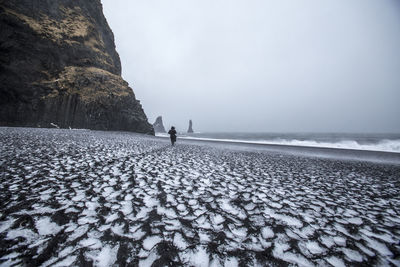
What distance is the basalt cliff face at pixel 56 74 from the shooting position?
21141 millimetres

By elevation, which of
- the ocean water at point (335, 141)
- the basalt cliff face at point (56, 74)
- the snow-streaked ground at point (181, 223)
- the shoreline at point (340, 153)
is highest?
the basalt cliff face at point (56, 74)

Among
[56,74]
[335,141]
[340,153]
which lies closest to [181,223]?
[340,153]

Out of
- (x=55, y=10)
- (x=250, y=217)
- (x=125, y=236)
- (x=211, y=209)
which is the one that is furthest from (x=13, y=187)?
(x=55, y=10)

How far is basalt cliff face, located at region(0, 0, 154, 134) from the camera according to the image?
69.4ft

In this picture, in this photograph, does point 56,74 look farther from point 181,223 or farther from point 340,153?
point 340,153

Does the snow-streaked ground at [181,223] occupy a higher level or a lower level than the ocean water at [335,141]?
lower

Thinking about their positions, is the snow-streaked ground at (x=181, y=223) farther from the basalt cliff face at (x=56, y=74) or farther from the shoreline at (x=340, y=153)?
the basalt cliff face at (x=56, y=74)

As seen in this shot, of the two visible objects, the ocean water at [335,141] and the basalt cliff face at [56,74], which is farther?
the ocean water at [335,141]

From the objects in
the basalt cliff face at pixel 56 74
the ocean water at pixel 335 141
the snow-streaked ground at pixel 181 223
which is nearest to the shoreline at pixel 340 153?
the ocean water at pixel 335 141

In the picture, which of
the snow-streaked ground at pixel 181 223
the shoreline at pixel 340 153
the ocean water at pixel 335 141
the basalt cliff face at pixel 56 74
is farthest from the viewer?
the ocean water at pixel 335 141

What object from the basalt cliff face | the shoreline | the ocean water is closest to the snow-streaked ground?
the shoreline

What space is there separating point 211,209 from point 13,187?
4161mm

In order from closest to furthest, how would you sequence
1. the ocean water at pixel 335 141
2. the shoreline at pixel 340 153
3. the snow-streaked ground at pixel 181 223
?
the snow-streaked ground at pixel 181 223 → the shoreline at pixel 340 153 → the ocean water at pixel 335 141

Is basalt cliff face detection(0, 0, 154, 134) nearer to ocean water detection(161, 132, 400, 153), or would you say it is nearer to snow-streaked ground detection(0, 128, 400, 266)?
ocean water detection(161, 132, 400, 153)
